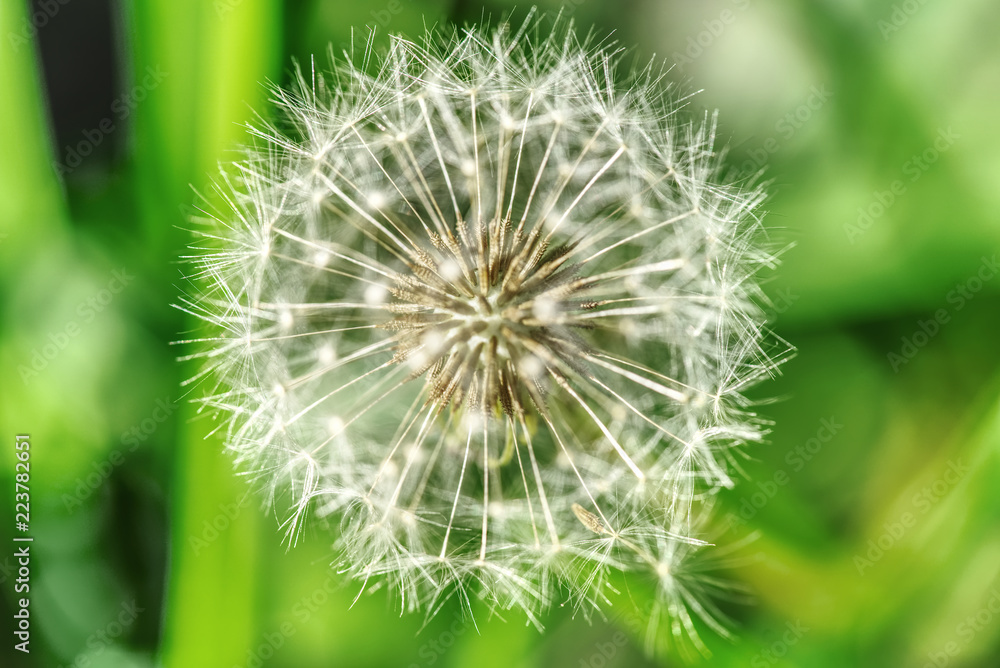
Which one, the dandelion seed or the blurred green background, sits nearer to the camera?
the dandelion seed

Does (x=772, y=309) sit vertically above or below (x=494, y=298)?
above

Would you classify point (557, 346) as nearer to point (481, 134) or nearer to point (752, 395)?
point (481, 134)

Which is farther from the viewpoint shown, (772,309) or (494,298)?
(772,309)

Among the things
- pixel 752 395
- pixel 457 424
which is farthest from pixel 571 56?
pixel 752 395

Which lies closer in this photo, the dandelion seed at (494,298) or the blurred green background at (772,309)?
the dandelion seed at (494,298)
